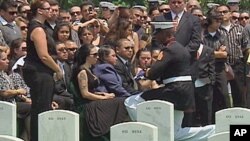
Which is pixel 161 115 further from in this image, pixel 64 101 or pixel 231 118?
pixel 64 101

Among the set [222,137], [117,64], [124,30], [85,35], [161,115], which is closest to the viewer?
[222,137]

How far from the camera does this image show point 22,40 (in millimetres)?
13125

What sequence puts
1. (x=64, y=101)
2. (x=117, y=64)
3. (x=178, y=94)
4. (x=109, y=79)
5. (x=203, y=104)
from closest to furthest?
(x=178, y=94)
(x=109, y=79)
(x=64, y=101)
(x=117, y=64)
(x=203, y=104)

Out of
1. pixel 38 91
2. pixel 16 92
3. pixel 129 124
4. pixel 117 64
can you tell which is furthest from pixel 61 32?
pixel 129 124

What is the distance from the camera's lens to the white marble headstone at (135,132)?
909cm

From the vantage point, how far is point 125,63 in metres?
13.3

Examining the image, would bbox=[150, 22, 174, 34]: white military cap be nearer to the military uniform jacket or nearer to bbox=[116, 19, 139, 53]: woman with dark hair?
the military uniform jacket

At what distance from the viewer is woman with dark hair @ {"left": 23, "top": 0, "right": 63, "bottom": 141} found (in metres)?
11.6

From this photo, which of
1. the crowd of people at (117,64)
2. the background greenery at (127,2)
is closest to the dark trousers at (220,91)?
the crowd of people at (117,64)

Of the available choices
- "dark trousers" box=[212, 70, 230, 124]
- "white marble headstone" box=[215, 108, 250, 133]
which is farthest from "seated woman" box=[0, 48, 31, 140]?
"dark trousers" box=[212, 70, 230, 124]

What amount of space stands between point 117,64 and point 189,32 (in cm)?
116

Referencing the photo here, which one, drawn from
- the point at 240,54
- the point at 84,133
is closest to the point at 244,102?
the point at 240,54

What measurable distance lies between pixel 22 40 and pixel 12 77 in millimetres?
968

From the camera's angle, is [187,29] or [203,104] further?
[203,104]
